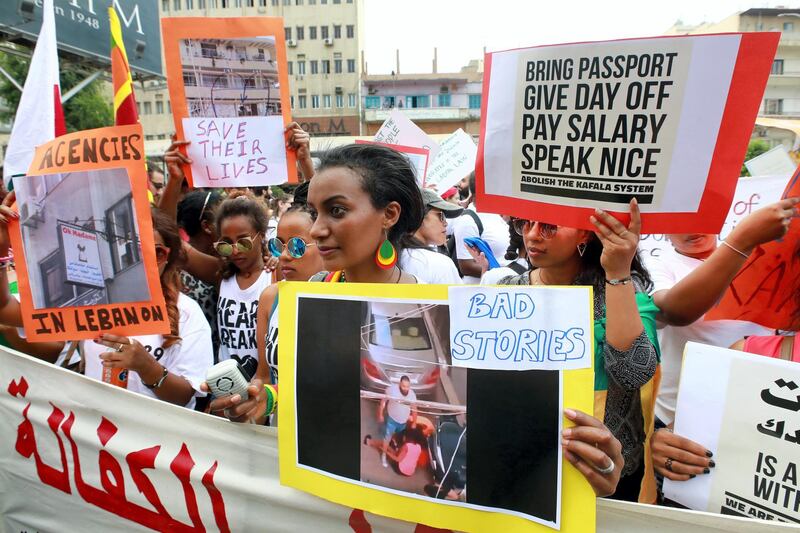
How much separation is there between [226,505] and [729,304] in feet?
5.80

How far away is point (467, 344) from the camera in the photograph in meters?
1.32

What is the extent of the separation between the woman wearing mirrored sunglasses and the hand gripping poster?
13 centimetres

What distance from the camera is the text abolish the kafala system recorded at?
1320mm

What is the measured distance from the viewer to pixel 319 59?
5688 centimetres

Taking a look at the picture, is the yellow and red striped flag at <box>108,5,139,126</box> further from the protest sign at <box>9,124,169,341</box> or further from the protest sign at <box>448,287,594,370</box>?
the protest sign at <box>448,287,594,370</box>

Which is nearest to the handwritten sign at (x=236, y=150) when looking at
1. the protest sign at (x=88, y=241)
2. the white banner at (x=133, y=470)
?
the protest sign at (x=88, y=241)

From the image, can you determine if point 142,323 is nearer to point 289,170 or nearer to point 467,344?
point 289,170

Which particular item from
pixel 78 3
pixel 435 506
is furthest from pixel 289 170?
pixel 78 3

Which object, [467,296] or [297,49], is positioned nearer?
[467,296]

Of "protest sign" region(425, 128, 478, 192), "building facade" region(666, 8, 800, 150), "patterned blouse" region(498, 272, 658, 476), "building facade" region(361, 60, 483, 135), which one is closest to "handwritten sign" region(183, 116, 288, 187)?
"patterned blouse" region(498, 272, 658, 476)

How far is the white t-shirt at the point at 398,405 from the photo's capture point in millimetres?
1409

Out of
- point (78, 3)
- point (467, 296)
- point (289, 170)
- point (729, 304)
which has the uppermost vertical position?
point (78, 3)

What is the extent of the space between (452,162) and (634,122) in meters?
4.37

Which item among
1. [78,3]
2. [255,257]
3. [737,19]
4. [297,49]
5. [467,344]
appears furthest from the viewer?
[297,49]
